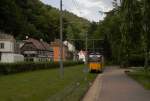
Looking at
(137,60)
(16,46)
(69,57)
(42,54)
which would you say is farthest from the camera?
(69,57)

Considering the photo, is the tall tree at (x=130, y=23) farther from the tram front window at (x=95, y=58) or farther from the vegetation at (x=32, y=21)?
the vegetation at (x=32, y=21)

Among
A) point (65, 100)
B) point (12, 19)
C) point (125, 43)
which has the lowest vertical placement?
point (65, 100)

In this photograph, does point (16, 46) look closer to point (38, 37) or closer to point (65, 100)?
point (38, 37)

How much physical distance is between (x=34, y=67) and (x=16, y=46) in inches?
2203

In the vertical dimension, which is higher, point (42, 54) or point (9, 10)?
point (9, 10)

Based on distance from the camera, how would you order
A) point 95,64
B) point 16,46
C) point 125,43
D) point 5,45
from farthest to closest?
point 16,46
point 5,45
point 95,64
point 125,43

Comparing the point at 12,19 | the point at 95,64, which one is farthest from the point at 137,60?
the point at 95,64

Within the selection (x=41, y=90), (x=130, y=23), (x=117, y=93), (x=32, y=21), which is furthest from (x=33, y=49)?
(x=117, y=93)

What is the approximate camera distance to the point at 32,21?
152m

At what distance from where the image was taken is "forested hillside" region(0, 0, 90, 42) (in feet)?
371

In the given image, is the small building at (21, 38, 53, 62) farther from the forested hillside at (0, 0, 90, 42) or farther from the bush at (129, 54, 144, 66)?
the bush at (129, 54, 144, 66)

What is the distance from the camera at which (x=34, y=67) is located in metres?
72.6

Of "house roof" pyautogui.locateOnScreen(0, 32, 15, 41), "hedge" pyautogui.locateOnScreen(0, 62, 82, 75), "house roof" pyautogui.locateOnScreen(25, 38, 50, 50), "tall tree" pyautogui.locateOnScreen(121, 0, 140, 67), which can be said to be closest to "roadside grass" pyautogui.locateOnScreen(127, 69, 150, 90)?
"tall tree" pyautogui.locateOnScreen(121, 0, 140, 67)

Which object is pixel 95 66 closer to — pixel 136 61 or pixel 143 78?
pixel 143 78
